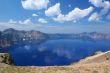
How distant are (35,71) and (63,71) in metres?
3.32

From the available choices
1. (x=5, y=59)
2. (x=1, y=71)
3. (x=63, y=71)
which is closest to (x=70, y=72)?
(x=63, y=71)

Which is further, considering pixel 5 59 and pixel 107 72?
pixel 5 59

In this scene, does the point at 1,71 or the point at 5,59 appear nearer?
the point at 1,71

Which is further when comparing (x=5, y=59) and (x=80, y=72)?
(x=5, y=59)

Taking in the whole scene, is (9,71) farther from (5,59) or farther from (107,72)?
(5,59)

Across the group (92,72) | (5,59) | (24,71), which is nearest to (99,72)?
(92,72)

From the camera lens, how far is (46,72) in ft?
93.6

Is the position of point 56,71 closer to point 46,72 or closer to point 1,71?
point 46,72

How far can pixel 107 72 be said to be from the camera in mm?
28109

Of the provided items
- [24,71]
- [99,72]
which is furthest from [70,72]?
[24,71]

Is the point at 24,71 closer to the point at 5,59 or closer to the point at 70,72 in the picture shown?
the point at 70,72

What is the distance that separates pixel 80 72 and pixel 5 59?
114 ft

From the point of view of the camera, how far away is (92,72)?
1133 inches

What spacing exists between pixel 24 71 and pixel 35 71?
1325 millimetres
